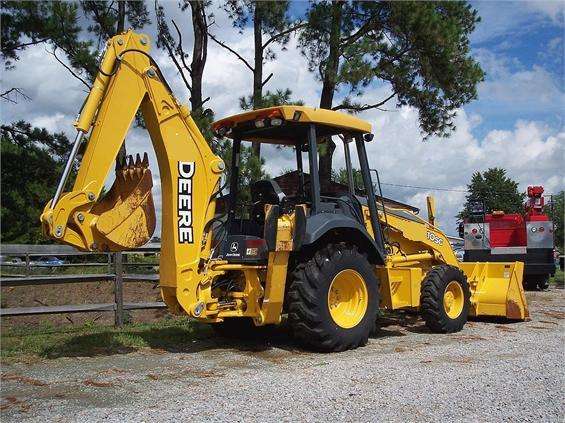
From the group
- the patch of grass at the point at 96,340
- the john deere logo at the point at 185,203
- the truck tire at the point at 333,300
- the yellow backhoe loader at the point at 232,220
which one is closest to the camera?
the yellow backhoe loader at the point at 232,220

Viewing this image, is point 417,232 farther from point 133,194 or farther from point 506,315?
point 133,194

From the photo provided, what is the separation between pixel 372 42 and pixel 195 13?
12.5 ft

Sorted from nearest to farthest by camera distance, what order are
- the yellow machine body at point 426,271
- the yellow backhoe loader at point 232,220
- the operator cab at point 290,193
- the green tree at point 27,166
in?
the yellow backhoe loader at point 232,220 < the operator cab at point 290,193 < the yellow machine body at point 426,271 < the green tree at point 27,166

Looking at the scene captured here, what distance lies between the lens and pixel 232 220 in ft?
24.4

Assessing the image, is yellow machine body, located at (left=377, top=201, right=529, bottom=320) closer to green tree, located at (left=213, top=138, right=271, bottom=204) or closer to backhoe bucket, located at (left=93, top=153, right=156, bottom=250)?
green tree, located at (left=213, top=138, right=271, bottom=204)

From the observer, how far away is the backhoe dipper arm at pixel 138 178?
582 cm

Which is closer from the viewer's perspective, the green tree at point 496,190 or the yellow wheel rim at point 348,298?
the yellow wheel rim at point 348,298

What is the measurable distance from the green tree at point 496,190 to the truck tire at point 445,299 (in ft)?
124

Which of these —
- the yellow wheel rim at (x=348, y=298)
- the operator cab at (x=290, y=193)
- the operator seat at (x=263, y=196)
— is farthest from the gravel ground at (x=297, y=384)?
the operator seat at (x=263, y=196)

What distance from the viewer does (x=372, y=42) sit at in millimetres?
12727

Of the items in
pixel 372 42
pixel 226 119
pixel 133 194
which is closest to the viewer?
pixel 133 194

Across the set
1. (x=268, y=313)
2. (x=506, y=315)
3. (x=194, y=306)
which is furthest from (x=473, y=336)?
(x=194, y=306)

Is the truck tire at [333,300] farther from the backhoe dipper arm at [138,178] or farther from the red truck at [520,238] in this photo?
the red truck at [520,238]

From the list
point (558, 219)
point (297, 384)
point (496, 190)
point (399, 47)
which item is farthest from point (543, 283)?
point (496, 190)
